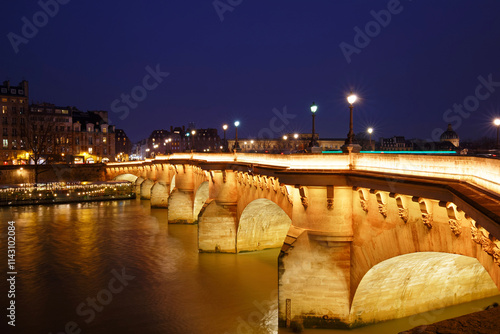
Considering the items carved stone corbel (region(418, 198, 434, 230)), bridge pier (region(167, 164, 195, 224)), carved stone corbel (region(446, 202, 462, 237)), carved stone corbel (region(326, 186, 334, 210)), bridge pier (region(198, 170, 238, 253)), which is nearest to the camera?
carved stone corbel (region(446, 202, 462, 237))

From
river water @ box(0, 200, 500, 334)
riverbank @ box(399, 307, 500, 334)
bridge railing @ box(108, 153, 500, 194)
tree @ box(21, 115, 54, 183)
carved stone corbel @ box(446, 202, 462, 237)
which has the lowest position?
river water @ box(0, 200, 500, 334)

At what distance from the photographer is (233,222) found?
31.3m

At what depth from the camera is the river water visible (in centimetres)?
1956

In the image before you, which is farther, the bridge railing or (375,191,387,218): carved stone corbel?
(375,191,387,218): carved stone corbel

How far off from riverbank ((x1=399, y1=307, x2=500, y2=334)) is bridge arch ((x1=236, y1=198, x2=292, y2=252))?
21.6 metres

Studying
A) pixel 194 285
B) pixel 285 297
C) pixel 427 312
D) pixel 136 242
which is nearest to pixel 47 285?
pixel 194 285

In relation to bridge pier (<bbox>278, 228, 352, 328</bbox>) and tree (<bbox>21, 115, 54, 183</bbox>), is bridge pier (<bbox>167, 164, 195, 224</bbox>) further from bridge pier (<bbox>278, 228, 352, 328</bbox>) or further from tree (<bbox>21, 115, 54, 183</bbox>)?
tree (<bbox>21, 115, 54, 183</bbox>)

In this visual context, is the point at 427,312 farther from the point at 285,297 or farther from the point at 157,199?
the point at 157,199

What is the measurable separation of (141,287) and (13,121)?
83.6m

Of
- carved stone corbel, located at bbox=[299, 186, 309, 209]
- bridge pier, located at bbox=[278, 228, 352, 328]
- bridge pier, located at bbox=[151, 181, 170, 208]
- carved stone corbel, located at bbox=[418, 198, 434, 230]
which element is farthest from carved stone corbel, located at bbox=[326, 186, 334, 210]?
bridge pier, located at bbox=[151, 181, 170, 208]

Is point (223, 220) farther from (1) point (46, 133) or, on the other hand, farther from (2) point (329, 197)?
(1) point (46, 133)

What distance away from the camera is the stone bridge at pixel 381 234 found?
10047mm

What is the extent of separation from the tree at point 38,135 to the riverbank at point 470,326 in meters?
90.7

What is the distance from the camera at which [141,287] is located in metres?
25.0
